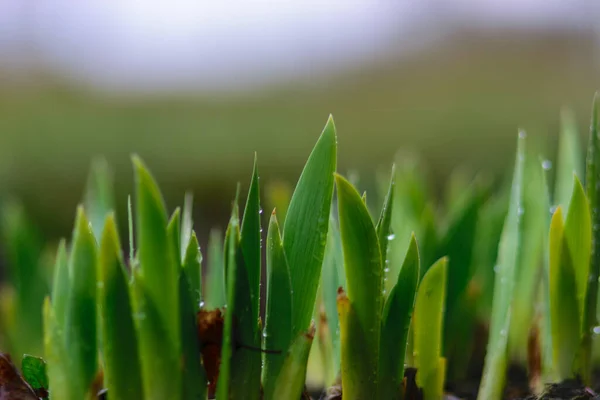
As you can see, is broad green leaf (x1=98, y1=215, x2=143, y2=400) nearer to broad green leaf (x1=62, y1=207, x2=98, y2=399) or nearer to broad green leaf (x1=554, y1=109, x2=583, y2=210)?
broad green leaf (x1=62, y1=207, x2=98, y2=399)

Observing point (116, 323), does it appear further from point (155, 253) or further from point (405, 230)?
point (405, 230)

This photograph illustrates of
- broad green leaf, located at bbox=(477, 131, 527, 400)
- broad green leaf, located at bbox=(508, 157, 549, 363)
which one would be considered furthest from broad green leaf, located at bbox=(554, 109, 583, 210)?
broad green leaf, located at bbox=(477, 131, 527, 400)

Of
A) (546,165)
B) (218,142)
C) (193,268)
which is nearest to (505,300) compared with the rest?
(546,165)

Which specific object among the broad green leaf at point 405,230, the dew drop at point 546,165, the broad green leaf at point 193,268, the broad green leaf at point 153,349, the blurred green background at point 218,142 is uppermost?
the blurred green background at point 218,142

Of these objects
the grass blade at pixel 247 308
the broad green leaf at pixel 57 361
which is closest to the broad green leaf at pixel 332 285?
the grass blade at pixel 247 308

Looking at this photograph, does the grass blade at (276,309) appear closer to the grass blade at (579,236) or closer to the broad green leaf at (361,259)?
the broad green leaf at (361,259)

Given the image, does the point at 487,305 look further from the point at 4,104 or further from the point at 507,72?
the point at 507,72
